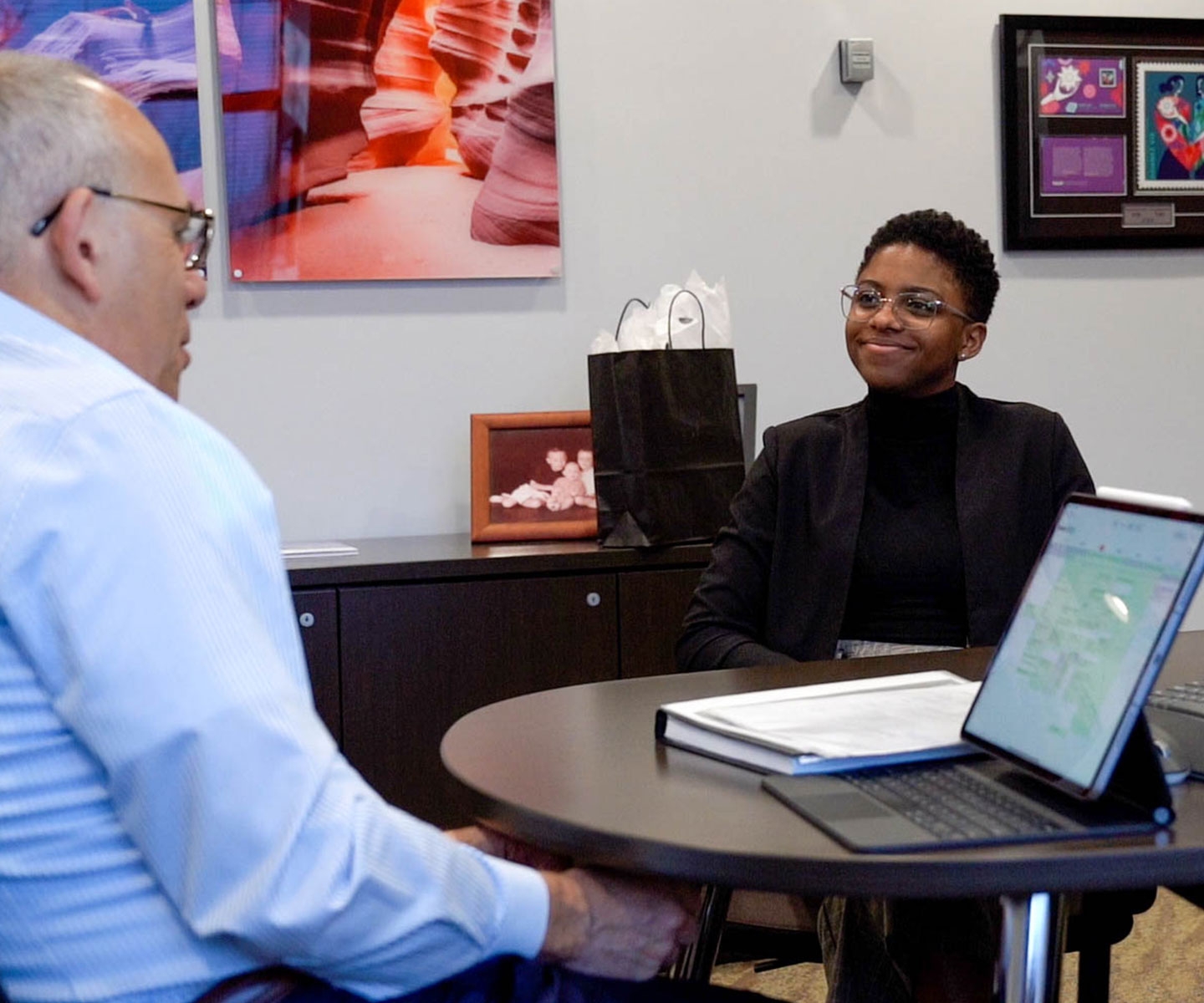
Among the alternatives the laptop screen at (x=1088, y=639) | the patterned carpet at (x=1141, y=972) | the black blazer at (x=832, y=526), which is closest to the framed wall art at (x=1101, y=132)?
the black blazer at (x=832, y=526)

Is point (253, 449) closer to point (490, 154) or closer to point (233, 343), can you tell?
point (233, 343)

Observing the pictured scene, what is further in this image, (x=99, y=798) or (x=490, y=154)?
(x=490, y=154)

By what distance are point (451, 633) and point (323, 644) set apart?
0.79 ft

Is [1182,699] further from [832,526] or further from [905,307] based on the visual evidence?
[905,307]

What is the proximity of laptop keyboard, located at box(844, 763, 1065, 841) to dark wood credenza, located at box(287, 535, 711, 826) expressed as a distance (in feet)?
5.31

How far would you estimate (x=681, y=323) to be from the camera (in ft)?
10.0

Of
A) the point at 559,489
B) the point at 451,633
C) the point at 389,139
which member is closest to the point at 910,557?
the point at 451,633

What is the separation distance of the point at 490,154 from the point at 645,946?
2.42 m

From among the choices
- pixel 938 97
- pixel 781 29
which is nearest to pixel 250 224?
pixel 781 29

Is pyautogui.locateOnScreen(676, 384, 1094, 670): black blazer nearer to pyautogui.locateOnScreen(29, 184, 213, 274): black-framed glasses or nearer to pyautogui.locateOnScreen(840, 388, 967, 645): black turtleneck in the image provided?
pyautogui.locateOnScreen(840, 388, 967, 645): black turtleneck

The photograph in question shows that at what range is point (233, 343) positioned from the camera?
3.23 metres

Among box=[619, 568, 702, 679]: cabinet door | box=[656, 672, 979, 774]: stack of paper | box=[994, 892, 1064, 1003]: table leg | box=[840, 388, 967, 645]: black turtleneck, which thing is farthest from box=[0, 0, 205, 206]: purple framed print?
box=[994, 892, 1064, 1003]: table leg

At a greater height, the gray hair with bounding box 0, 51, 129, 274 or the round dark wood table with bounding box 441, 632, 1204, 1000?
the gray hair with bounding box 0, 51, 129, 274

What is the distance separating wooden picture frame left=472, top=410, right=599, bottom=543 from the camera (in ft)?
10.1
